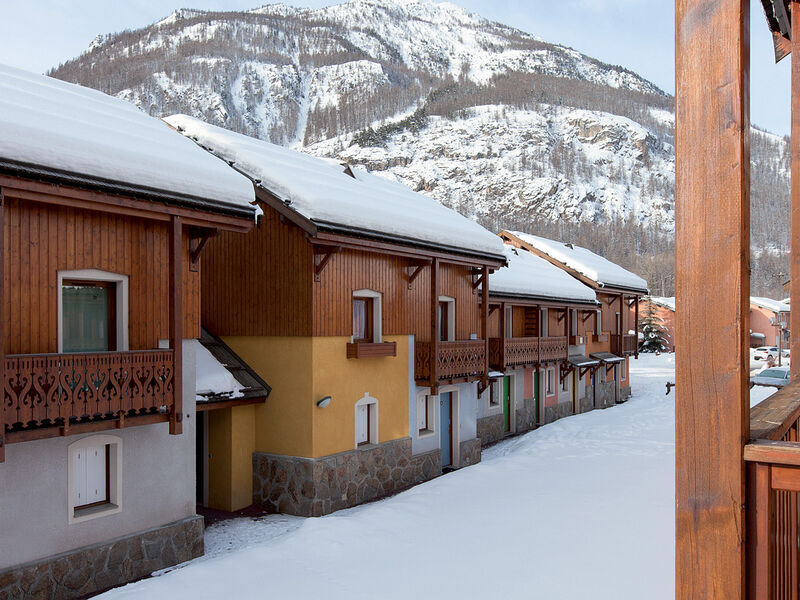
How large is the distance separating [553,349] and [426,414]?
9.84m

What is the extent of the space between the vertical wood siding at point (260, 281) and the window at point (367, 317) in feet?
5.12

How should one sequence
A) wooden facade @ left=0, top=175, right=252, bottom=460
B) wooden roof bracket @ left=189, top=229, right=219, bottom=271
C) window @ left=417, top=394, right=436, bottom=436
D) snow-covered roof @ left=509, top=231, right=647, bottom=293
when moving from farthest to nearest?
snow-covered roof @ left=509, top=231, right=647, bottom=293, window @ left=417, top=394, right=436, bottom=436, wooden roof bracket @ left=189, top=229, right=219, bottom=271, wooden facade @ left=0, top=175, right=252, bottom=460

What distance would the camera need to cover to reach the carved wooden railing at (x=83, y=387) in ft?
A: 26.7

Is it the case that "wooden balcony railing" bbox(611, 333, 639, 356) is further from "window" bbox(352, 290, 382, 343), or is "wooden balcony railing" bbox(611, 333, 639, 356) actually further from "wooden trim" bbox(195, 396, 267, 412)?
"wooden trim" bbox(195, 396, 267, 412)

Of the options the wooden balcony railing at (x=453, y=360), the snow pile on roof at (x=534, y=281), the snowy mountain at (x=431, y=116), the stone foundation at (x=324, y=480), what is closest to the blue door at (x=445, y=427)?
the wooden balcony railing at (x=453, y=360)

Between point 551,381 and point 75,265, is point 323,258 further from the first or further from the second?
point 551,381

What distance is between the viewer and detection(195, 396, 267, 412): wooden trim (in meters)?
12.4

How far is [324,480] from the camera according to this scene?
13.6 metres

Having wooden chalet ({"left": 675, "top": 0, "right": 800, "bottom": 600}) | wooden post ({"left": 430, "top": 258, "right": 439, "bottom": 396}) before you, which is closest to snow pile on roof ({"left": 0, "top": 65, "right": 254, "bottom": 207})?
wooden post ({"left": 430, "top": 258, "right": 439, "bottom": 396})

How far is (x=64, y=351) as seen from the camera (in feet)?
31.2

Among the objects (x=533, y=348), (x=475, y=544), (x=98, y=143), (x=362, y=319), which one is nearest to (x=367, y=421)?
(x=362, y=319)

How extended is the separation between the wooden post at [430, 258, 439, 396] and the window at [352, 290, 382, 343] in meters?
1.71

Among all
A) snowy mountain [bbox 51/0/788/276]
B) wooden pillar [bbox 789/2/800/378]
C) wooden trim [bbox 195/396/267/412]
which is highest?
snowy mountain [bbox 51/0/788/276]

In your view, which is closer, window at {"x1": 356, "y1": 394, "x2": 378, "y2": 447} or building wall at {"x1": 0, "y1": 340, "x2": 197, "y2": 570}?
building wall at {"x1": 0, "y1": 340, "x2": 197, "y2": 570}
